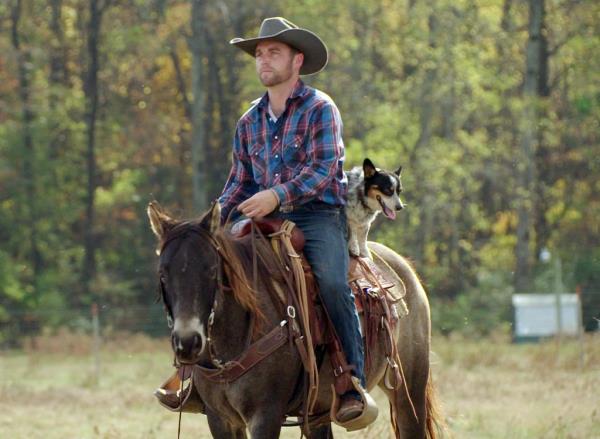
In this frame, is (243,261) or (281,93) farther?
(281,93)

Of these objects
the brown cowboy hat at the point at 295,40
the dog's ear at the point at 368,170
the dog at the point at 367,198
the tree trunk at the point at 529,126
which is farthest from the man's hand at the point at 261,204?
the tree trunk at the point at 529,126

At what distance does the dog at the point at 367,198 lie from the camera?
8195mm

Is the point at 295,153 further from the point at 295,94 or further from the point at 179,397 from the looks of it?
the point at 179,397

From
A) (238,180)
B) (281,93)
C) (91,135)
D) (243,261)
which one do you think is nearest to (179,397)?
(243,261)

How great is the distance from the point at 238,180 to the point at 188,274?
4.81 feet

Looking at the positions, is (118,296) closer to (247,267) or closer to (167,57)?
(167,57)

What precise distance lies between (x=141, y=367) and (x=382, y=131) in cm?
1694

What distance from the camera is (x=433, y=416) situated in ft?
28.3

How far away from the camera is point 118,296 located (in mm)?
36625

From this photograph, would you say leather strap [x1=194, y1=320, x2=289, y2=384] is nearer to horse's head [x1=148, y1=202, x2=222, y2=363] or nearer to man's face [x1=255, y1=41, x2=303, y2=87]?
horse's head [x1=148, y1=202, x2=222, y2=363]

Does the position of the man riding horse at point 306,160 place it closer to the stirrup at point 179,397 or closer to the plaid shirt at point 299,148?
the plaid shirt at point 299,148

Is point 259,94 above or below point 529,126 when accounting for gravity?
above

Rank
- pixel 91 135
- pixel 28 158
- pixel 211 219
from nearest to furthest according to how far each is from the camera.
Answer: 1. pixel 211 219
2. pixel 28 158
3. pixel 91 135

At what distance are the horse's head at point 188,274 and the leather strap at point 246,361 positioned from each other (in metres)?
0.45
